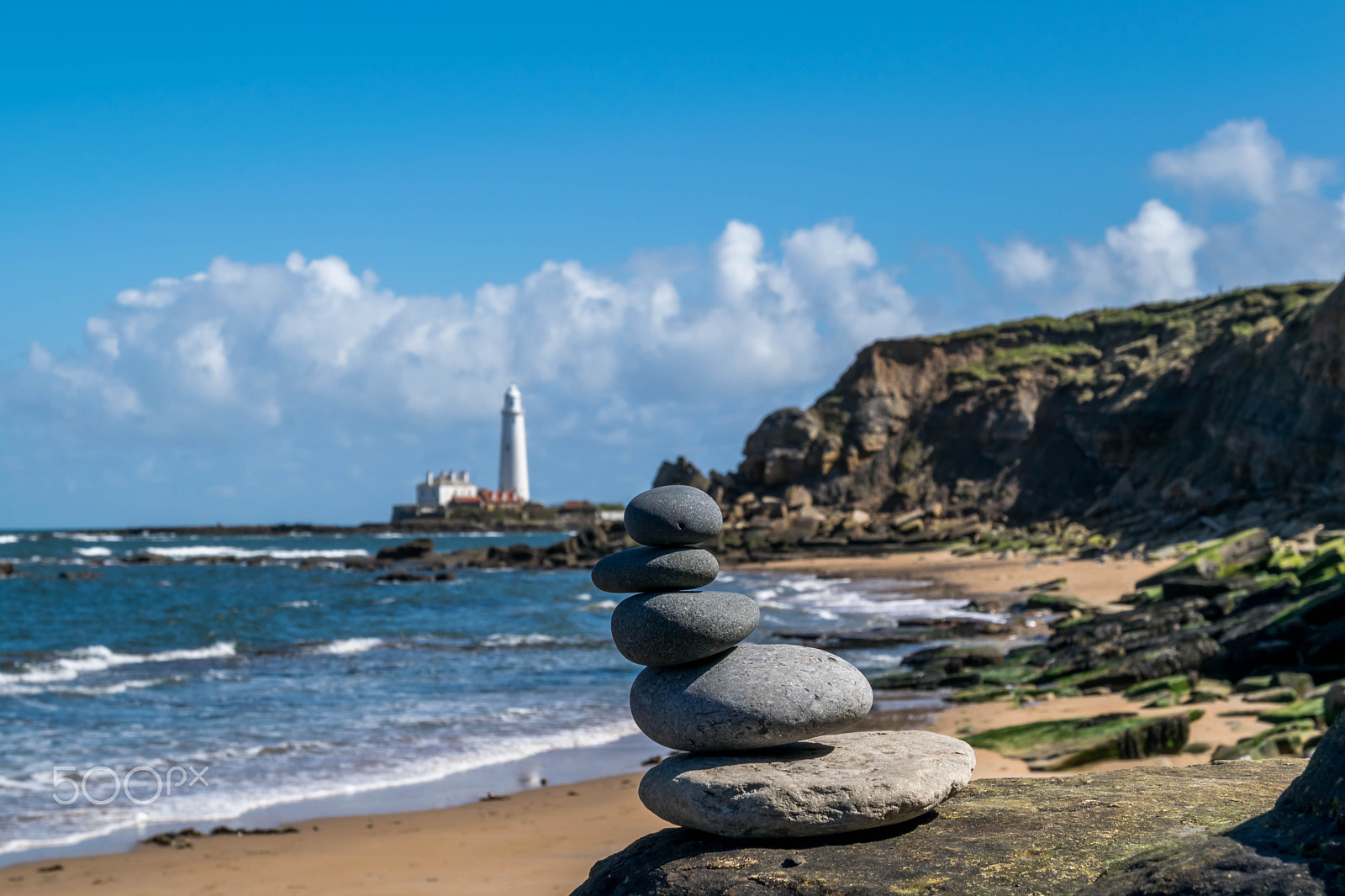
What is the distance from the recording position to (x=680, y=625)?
5207 millimetres

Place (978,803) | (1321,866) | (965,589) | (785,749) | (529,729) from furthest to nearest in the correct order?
(965,589) < (529,729) < (785,749) < (978,803) < (1321,866)

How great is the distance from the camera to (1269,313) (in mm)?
54812

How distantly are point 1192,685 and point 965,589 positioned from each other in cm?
2125

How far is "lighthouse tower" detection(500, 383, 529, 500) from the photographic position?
119812mm

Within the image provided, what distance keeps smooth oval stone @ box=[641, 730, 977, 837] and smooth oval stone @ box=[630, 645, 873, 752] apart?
0.44ft

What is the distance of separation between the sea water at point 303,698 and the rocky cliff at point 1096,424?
14528mm

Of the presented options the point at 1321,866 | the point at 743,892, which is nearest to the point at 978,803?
the point at 743,892

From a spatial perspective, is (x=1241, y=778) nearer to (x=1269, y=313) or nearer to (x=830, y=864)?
(x=830, y=864)

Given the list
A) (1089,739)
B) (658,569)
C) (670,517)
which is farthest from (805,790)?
(1089,739)

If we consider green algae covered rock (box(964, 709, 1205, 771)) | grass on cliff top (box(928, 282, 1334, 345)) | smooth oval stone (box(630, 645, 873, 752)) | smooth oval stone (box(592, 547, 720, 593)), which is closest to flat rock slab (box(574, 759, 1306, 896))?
smooth oval stone (box(630, 645, 873, 752))

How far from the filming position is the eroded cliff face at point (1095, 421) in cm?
3688

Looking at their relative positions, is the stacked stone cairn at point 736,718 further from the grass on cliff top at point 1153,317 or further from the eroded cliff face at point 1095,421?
the grass on cliff top at point 1153,317

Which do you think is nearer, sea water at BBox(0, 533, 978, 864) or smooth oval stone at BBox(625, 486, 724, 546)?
smooth oval stone at BBox(625, 486, 724, 546)

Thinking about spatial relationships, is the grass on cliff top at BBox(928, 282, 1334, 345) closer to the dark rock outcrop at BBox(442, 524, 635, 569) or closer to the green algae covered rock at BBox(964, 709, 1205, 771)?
the dark rock outcrop at BBox(442, 524, 635, 569)
